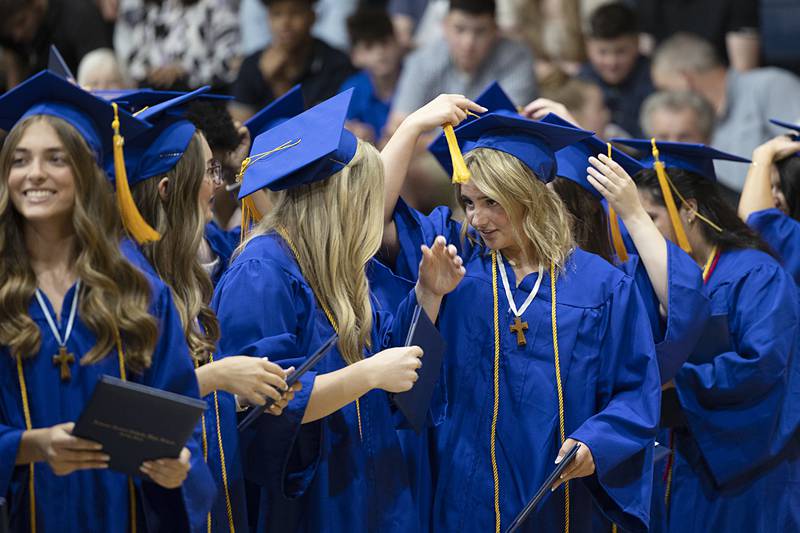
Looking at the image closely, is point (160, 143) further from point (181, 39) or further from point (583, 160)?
point (181, 39)

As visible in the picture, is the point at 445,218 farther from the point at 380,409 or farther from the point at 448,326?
the point at 380,409

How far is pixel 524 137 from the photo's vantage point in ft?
13.0

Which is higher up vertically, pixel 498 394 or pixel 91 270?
pixel 91 270

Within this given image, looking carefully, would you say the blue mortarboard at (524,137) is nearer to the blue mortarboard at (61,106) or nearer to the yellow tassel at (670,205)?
the yellow tassel at (670,205)

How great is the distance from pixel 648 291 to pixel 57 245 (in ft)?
6.95

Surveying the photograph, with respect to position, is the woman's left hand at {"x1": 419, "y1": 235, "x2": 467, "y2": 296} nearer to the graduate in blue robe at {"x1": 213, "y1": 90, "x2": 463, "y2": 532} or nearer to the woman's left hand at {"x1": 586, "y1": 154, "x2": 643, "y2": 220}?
the graduate in blue robe at {"x1": 213, "y1": 90, "x2": 463, "y2": 532}

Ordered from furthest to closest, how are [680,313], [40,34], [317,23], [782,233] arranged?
[317,23] < [40,34] < [782,233] < [680,313]

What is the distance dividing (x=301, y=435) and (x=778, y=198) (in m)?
2.47

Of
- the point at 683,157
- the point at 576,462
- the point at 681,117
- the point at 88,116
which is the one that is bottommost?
the point at 681,117

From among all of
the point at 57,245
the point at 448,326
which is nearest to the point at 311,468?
the point at 448,326

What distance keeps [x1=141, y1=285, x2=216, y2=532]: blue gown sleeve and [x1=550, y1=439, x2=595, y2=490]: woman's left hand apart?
1070mm

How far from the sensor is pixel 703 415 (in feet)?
14.8

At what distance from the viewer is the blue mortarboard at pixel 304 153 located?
359cm

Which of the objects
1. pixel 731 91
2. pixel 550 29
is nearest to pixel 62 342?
pixel 731 91
